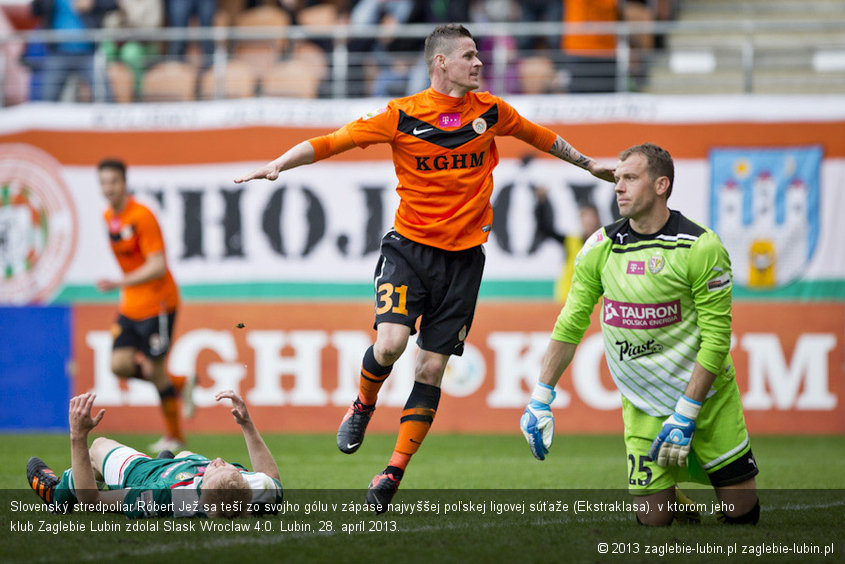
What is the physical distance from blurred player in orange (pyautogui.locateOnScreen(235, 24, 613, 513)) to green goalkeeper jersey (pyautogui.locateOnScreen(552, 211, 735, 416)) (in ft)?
2.43

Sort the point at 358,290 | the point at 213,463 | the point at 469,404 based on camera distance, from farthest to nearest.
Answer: the point at 358,290, the point at 469,404, the point at 213,463

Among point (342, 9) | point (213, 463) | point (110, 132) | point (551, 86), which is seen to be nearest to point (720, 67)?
point (551, 86)

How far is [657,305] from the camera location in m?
5.30

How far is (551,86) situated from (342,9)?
323 centimetres

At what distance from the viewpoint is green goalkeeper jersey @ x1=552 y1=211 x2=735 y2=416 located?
5.13 m

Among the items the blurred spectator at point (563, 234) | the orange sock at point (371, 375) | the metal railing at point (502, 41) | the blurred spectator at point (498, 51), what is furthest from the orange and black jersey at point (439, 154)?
the blurred spectator at point (498, 51)

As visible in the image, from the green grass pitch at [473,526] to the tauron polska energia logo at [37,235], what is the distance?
14.2 feet

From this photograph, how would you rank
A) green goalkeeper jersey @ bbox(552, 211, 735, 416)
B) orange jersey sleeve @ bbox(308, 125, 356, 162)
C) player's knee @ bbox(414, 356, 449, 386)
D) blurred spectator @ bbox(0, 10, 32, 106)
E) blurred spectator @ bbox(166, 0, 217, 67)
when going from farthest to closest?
blurred spectator @ bbox(0, 10, 32, 106) < blurred spectator @ bbox(166, 0, 217, 67) < player's knee @ bbox(414, 356, 449, 386) < orange jersey sleeve @ bbox(308, 125, 356, 162) < green goalkeeper jersey @ bbox(552, 211, 735, 416)

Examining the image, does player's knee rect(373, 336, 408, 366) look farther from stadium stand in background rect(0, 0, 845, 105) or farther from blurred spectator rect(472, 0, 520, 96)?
blurred spectator rect(472, 0, 520, 96)

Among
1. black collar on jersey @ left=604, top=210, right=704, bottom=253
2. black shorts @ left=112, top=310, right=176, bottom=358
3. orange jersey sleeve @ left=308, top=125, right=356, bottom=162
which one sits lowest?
black shorts @ left=112, top=310, right=176, bottom=358

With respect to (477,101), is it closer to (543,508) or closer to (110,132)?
(543,508)

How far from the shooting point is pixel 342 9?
13984 millimetres

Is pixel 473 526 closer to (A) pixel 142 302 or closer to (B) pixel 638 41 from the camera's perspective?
(A) pixel 142 302

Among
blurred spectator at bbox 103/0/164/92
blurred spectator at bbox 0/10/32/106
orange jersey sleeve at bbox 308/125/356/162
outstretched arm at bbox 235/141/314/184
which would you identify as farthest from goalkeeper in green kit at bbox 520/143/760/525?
blurred spectator at bbox 0/10/32/106
